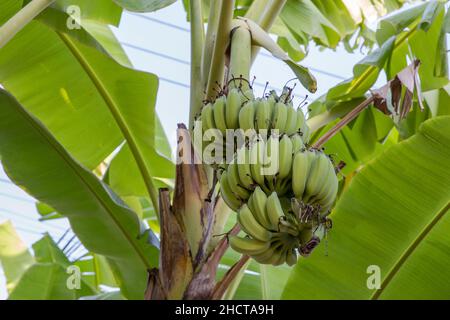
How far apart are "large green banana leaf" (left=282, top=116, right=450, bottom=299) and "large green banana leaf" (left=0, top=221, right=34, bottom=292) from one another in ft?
4.82

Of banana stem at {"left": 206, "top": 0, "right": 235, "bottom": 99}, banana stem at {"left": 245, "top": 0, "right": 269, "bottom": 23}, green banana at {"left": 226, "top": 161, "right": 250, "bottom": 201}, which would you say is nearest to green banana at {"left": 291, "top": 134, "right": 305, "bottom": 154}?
green banana at {"left": 226, "top": 161, "right": 250, "bottom": 201}

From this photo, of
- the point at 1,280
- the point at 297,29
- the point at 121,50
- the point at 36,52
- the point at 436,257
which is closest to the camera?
the point at 436,257

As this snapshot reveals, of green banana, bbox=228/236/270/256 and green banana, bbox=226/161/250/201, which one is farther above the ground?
green banana, bbox=226/161/250/201

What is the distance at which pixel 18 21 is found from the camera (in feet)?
4.67

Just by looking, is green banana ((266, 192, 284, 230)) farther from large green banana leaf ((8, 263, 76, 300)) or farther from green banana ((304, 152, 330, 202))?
large green banana leaf ((8, 263, 76, 300))

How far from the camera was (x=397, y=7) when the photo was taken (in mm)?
2506

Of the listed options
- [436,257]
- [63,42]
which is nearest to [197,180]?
[436,257]

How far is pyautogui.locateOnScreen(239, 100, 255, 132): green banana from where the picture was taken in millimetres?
1075

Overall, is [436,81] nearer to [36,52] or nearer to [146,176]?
[146,176]

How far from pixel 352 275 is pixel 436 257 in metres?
0.19

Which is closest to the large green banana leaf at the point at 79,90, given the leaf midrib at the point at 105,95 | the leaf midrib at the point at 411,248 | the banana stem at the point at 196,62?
the leaf midrib at the point at 105,95

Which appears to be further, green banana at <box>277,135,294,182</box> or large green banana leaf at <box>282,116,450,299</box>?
large green banana leaf at <box>282,116,450,299</box>

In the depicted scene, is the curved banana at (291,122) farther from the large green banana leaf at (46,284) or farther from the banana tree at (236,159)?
the large green banana leaf at (46,284)
